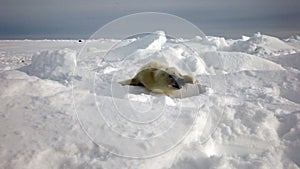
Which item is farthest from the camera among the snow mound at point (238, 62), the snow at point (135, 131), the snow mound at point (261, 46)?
the snow mound at point (261, 46)

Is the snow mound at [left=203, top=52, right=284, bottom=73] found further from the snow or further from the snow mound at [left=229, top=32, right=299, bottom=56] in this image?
the snow

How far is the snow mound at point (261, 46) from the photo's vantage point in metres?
15.2

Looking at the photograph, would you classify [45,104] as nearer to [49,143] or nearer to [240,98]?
[49,143]

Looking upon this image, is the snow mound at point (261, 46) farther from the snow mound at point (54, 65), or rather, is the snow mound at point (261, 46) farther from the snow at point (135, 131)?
the snow at point (135, 131)

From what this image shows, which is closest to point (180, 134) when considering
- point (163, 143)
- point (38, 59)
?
point (163, 143)

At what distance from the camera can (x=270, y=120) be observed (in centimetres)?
349

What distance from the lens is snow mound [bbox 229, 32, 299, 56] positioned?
15.2 m

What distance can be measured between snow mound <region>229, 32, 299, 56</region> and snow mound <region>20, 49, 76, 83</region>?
30.1 feet

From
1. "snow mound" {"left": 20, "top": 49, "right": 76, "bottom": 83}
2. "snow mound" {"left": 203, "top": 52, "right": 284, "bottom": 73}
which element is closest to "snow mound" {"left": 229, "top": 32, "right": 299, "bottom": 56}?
"snow mound" {"left": 203, "top": 52, "right": 284, "bottom": 73}

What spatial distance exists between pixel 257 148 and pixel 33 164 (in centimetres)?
196

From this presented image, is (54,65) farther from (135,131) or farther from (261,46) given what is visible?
(261,46)

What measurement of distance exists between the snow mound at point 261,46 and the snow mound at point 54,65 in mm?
9182

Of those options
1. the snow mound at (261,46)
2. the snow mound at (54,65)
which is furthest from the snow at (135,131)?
the snow mound at (261,46)

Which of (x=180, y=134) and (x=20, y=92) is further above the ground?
(x=20, y=92)
